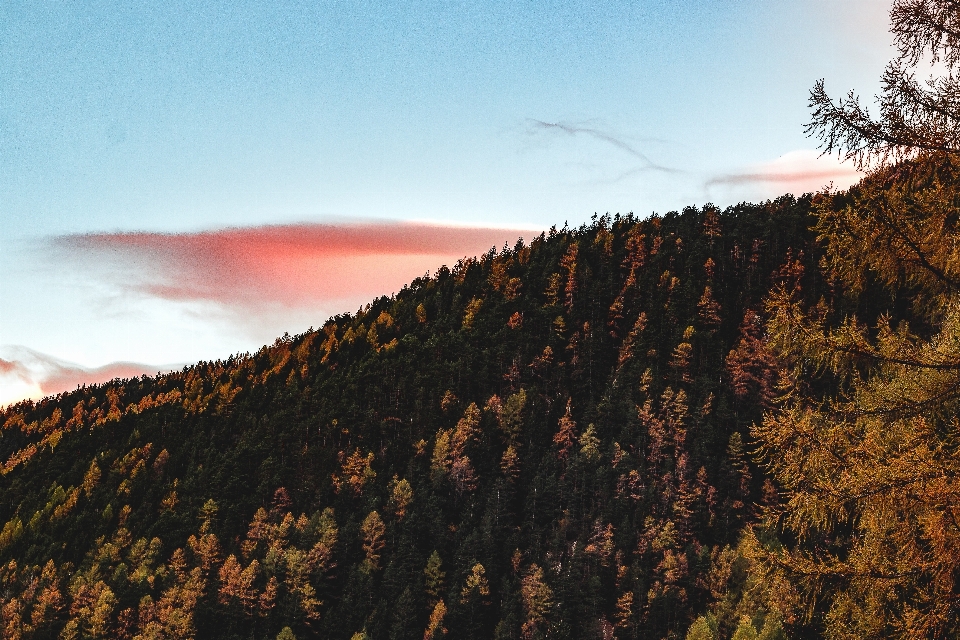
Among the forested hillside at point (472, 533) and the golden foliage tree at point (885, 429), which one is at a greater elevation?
the golden foliage tree at point (885, 429)

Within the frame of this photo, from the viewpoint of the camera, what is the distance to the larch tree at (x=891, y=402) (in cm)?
1008

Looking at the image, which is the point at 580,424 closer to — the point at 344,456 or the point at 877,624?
the point at 344,456

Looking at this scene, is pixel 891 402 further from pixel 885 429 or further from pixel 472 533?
pixel 472 533

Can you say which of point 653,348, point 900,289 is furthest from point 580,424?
point 900,289

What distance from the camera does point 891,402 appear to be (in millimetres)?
10547

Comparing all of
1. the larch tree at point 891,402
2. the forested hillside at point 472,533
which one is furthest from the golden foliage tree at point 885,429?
the forested hillside at point 472,533

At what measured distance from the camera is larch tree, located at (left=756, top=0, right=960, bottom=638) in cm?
1008

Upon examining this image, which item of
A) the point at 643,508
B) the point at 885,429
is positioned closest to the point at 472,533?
the point at 643,508

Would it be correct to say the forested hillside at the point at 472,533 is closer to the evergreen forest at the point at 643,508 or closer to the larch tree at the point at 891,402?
the evergreen forest at the point at 643,508

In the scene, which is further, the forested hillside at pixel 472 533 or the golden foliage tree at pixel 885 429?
the forested hillside at pixel 472 533

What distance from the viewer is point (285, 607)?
142500 mm

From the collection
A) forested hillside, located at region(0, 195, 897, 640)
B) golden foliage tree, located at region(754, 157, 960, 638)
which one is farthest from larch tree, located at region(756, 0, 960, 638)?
forested hillside, located at region(0, 195, 897, 640)

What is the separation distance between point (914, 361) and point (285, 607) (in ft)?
476

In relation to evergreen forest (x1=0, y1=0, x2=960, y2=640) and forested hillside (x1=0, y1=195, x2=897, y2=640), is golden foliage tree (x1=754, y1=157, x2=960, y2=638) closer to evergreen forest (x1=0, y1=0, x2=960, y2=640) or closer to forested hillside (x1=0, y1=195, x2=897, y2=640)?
evergreen forest (x1=0, y1=0, x2=960, y2=640)
